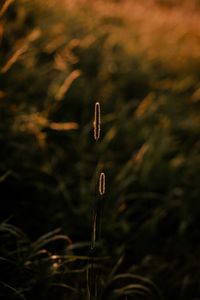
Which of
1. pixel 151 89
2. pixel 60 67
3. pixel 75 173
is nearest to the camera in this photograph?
pixel 75 173

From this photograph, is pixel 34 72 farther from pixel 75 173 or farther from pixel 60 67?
pixel 75 173

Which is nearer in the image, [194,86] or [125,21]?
[194,86]

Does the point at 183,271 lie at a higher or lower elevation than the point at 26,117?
lower

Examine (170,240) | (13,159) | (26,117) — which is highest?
(26,117)

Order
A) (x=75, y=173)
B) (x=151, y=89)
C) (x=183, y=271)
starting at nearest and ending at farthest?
(x=183, y=271)
(x=75, y=173)
(x=151, y=89)

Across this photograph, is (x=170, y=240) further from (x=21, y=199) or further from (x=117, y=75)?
(x=117, y=75)

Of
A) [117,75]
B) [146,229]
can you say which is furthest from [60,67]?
[146,229]
